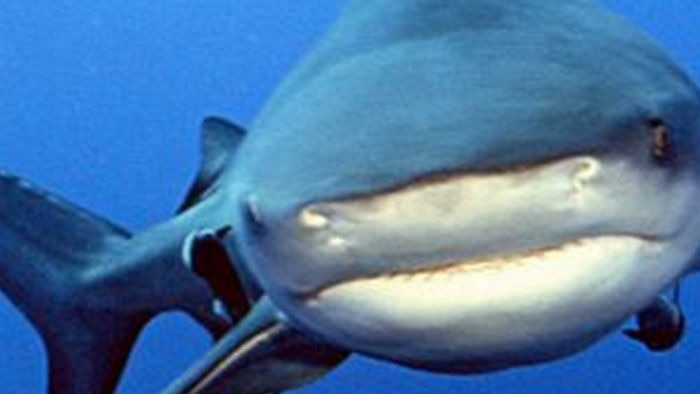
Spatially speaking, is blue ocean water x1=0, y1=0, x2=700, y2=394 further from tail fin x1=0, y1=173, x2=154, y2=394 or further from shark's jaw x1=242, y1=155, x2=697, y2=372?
shark's jaw x1=242, y1=155, x2=697, y2=372

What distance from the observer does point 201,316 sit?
14.4 ft

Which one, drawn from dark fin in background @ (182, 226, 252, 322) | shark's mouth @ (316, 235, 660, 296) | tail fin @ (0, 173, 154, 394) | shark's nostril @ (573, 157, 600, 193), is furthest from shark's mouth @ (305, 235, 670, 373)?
tail fin @ (0, 173, 154, 394)

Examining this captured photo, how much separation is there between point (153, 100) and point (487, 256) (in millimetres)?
40326

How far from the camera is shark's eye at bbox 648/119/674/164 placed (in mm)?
2549

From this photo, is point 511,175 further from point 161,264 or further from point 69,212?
point 69,212

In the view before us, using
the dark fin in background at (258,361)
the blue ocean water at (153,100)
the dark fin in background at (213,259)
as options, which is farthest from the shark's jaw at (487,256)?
the blue ocean water at (153,100)

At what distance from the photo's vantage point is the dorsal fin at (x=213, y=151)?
4.59 metres

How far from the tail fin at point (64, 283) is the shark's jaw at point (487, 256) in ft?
7.20

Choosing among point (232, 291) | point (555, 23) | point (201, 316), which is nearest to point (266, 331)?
point (232, 291)

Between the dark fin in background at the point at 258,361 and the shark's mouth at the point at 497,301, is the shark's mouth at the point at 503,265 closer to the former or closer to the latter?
the shark's mouth at the point at 497,301

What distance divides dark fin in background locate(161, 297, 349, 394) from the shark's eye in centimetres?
136

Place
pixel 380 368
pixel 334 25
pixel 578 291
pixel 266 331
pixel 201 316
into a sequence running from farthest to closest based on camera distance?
pixel 380 368 → pixel 201 316 → pixel 266 331 → pixel 334 25 → pixel 578 291

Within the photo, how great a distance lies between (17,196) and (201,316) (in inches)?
32.0

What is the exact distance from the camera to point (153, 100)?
138 ft
